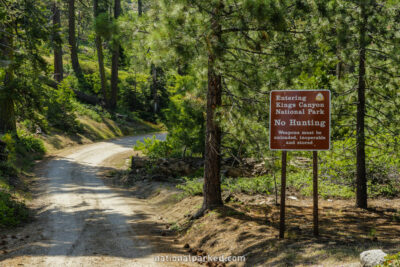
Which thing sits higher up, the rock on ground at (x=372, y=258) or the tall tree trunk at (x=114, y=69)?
the tall tree trunk at (x=114, y=69)

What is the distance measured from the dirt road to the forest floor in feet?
2.44

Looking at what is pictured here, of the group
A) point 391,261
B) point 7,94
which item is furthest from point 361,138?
point 7,94

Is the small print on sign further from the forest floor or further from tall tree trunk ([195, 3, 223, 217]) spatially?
tall tree trunk ([195, 3, 223, 217])

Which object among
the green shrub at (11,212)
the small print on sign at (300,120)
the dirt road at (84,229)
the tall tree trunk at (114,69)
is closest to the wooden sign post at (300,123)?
the small print on sign at (300,120)

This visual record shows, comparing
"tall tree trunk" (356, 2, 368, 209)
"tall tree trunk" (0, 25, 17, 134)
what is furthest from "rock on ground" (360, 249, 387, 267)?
"tall tree trunk" (0, 25, 17, 134)

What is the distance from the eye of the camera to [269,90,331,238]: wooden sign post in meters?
7.07

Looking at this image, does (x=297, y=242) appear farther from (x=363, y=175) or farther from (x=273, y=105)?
(x=363, y=175)

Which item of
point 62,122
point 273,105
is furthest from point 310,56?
point 62,122

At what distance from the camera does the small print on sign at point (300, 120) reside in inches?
279

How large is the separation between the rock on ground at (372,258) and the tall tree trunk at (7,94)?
12.3 meters

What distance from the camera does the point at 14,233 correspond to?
9.28m

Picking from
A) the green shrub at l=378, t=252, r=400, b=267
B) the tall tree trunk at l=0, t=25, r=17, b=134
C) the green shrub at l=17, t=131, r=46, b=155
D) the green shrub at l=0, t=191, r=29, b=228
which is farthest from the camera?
the green shrub at l=17, t=131, r=46, b=155

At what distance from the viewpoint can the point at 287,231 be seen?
762cm

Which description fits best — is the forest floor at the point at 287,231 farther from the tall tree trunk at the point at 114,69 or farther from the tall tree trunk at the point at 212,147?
the tall tree trunk at the point at 114,69
